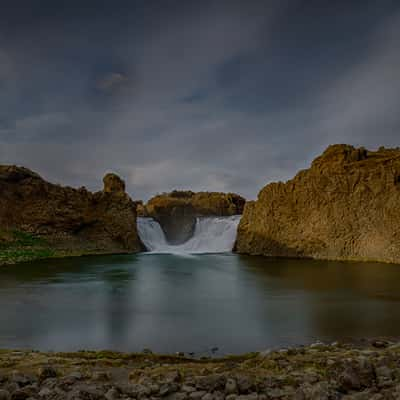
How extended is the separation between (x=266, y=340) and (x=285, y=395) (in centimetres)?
413

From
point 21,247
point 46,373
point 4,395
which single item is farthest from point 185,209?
point 4,395

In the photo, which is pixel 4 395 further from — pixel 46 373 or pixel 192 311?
pixel 192 311

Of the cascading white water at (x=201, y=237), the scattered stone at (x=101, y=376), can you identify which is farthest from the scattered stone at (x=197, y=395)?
the cascading white water at (x=201, y=237)

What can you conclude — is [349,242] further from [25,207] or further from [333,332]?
[25,207]

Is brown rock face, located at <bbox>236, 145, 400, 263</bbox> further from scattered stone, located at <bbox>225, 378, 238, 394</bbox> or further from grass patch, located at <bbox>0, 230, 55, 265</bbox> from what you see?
scattered stone, located at <bbox>225, 378, 238, 394</bbox>

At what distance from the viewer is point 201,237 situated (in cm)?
4506

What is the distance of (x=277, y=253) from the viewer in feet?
112

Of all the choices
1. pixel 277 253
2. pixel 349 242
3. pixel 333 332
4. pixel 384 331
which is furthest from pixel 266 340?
pixel 277 253

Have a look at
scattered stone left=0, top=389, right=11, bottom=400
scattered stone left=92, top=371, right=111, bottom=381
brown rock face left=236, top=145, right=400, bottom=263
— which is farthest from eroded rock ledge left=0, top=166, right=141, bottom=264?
scattered stone left=0, top=389, right=11, bottom=400

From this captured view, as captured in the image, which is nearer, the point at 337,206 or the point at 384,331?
the point at 384,331

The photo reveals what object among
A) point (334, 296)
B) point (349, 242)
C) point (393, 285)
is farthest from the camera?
point (349, 242)

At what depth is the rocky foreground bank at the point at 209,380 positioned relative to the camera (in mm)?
3830

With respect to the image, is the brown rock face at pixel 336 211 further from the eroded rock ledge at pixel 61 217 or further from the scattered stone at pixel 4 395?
the scattered stone at pixel 4 395

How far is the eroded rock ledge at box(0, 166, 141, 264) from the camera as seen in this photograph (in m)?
33.9
